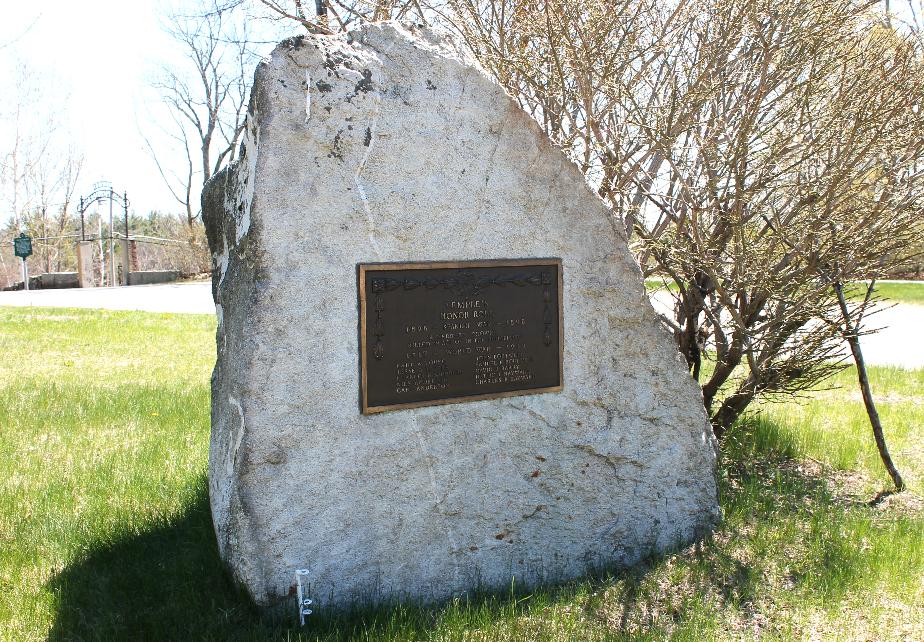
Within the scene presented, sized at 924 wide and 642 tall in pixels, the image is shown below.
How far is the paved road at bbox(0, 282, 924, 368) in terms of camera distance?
1012cm

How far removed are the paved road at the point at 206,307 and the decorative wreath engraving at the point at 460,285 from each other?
1918 mm

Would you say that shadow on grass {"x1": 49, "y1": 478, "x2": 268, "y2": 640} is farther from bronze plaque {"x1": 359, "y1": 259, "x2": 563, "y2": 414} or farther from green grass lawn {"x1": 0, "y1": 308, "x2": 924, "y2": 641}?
bronze plaque {"x1": 359, "y1": 259, "x2": 563, "y2": 414}

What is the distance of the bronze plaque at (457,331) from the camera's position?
3092mm

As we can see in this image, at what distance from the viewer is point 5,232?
3834 centimetres

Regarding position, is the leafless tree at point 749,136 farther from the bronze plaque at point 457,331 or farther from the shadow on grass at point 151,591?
the shadow on grass at point 151,591

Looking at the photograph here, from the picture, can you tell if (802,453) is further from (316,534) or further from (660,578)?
(316,534)

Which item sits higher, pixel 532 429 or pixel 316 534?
pixel 532 429

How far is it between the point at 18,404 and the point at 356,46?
5.04 metres

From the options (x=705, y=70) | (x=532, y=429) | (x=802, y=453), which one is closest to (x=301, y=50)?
(x=532, y=429)

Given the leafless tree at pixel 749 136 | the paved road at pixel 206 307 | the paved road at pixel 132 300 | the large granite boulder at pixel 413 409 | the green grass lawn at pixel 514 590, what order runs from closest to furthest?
the large granite boulder at pixel 413 409 → the green grass lawn at pixel 514 590 → the leafless tree at pixel 749 136 → the paved road at pixel 206 307 → the paved road at pixel 132 300

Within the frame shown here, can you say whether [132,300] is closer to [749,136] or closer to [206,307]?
[206,307]

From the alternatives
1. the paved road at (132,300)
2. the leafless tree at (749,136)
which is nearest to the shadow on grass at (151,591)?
the leafless tree at (749,136)

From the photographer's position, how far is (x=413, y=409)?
3184 millimetres

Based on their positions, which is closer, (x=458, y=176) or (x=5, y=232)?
(x=458, y=176)
